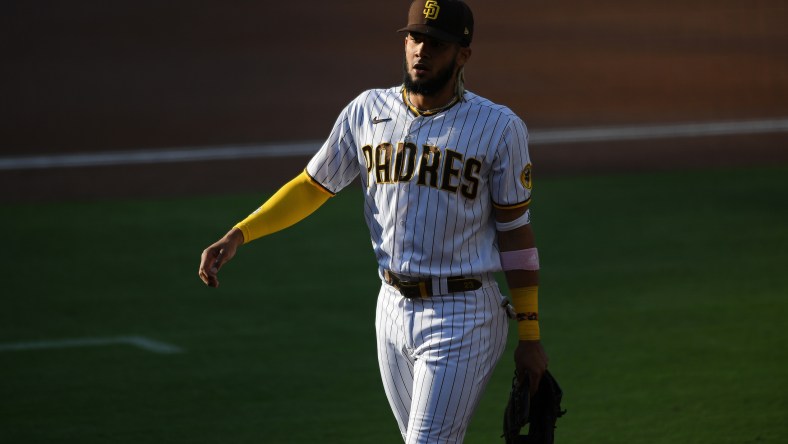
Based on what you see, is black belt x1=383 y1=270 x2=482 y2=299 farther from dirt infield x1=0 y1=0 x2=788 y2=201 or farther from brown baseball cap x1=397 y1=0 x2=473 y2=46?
dirt infield x1=0 y1=0 x2=788 y2=201

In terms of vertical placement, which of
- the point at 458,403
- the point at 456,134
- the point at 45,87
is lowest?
the point at 45,87

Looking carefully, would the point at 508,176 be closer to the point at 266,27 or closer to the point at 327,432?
the point at 327,432

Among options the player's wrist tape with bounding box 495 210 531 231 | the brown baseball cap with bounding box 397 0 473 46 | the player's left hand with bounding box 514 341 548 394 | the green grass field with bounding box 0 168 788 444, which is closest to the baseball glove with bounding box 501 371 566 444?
the player's left hand with bounding box 514 341 548 394

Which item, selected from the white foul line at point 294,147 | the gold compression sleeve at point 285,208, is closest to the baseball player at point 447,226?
the gold compression sleeve at point 285,208

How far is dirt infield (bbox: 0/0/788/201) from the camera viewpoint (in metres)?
15.6

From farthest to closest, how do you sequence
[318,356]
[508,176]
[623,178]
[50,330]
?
[623,178] < [50,330] < [318,356] < [508,176]

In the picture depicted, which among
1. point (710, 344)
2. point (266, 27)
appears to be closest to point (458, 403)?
point (710, 344)

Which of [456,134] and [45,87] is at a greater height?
[456,134]

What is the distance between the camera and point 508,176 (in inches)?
171

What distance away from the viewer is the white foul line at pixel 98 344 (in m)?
8.00

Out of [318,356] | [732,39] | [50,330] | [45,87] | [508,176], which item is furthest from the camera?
[732,39]

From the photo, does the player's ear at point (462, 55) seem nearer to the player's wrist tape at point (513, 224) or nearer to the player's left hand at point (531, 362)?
the player's wrist tape at point (513, 224)

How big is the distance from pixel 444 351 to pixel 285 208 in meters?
0.82

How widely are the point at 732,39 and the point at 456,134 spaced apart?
57.4 ft
